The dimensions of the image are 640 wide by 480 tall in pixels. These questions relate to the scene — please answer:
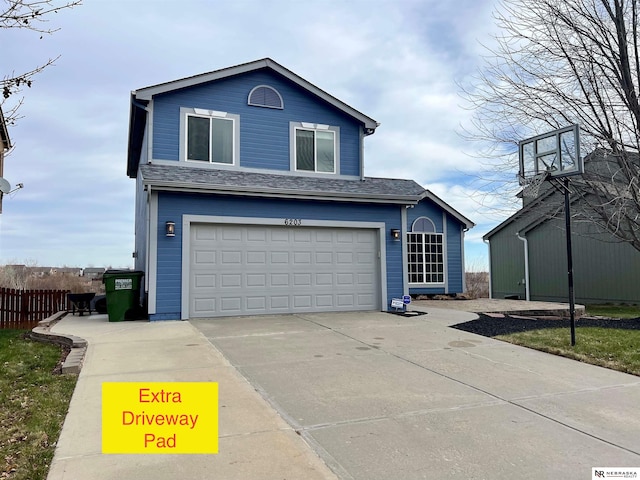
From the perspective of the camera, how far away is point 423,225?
17188 millimetres

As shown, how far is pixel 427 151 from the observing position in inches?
647

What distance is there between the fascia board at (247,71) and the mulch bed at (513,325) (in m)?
6.67

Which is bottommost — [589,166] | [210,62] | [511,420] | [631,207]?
[511,420]

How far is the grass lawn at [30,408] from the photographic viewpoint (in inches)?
123

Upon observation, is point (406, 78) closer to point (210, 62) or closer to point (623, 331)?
point (210, 62)

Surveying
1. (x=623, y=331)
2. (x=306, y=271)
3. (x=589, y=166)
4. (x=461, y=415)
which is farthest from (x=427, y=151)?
(x=461, y=415)

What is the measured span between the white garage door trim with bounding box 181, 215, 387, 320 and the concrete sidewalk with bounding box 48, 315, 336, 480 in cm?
307

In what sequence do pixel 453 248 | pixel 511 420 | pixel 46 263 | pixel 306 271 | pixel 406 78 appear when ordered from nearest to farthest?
1. pixel 511 420
2. pixel 306 271
3. pixel 406 78
4. pixel 453 248
5. pixel 46 263

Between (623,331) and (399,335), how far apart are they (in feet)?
15.4

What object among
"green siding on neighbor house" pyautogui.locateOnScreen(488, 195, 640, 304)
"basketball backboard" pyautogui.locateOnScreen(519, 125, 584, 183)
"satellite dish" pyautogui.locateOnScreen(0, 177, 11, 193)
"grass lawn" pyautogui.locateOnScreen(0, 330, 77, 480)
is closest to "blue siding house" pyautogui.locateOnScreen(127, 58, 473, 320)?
"satellite dish" pyautogui.locateOnScreen(0, 177, 11, 193)

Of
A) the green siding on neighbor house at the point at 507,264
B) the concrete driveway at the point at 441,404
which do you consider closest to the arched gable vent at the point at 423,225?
the green siding on neighbor house at the point at 507,264

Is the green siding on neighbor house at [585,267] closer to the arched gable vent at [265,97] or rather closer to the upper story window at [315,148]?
the upper story window at [315,148]

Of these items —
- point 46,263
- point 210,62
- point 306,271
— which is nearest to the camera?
point 306,271

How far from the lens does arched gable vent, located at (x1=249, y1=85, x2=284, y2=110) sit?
12.2m
